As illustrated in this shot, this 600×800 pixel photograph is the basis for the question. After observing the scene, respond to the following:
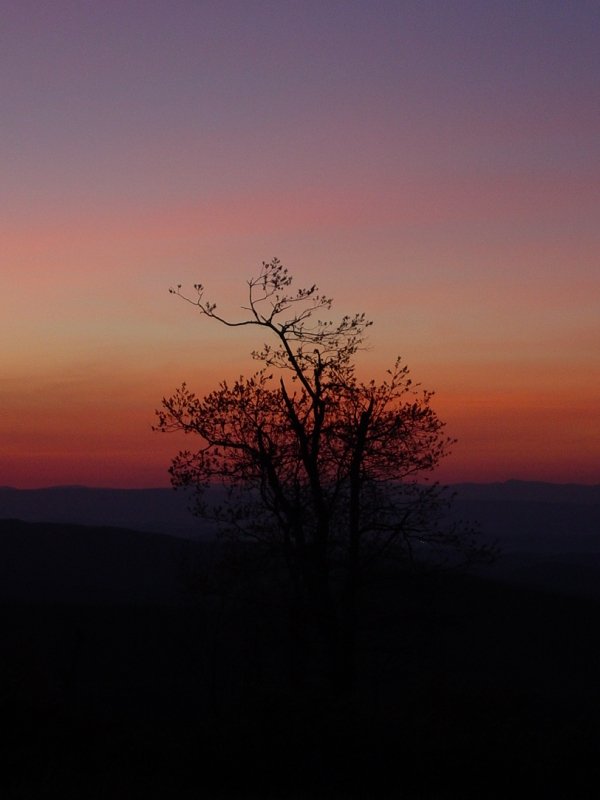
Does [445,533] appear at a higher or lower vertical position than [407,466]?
lower

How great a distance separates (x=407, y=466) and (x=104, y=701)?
68.1 feet

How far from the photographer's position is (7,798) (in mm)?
13672

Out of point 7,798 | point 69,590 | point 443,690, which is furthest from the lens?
point 69,590

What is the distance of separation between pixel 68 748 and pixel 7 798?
3912 millimetres

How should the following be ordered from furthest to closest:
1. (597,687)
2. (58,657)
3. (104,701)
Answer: (597,687) < (58,657) < (104,701)

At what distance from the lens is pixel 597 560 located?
19550 cm

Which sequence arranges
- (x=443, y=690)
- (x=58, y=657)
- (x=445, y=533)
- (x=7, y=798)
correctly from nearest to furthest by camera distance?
1. (x=7, y=798)
2. (x=443, y=690)
3. (x=445, y=533)
4. (x=58, y=657)

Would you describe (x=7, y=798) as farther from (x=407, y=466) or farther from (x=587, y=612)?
(x=587, y=612)

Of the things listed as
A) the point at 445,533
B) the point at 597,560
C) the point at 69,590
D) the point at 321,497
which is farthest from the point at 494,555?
the point at 597,560

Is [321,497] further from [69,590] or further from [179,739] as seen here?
[69,590]

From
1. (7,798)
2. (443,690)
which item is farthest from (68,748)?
(443,690)

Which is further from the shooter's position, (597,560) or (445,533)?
(597,560)

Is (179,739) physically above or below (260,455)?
below

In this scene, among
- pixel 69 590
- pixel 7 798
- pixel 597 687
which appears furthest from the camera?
pixel 69 590
